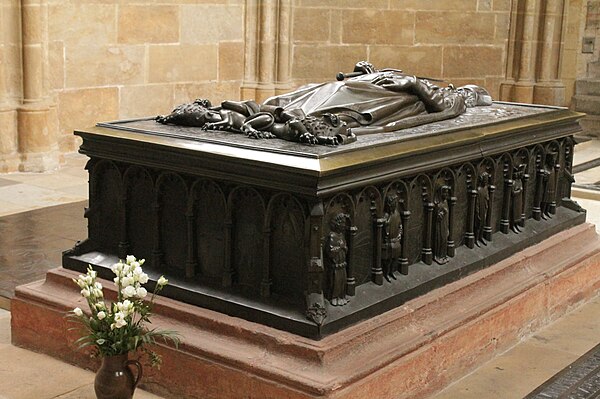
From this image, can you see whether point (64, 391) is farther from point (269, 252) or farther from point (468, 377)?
point (468, 377)

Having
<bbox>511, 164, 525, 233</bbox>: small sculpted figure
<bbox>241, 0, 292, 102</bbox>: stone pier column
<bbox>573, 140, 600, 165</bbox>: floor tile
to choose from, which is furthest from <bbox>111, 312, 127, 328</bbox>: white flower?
<bbox>573, 140, 600, 165</bbox>: floor tile

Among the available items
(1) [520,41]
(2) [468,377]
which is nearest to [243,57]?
(1) [520,41]

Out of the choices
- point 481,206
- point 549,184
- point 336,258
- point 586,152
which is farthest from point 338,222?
point 586,152

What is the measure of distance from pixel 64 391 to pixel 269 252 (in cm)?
102

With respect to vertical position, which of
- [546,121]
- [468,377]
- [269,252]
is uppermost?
[546,121]

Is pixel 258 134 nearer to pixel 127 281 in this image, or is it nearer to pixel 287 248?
pixel 287 248

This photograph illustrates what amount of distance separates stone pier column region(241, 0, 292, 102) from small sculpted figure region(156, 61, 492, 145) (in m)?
5.47

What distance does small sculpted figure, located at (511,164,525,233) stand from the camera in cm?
523

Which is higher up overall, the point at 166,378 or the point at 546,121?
the point at 546,121

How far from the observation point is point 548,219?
558 centimetres

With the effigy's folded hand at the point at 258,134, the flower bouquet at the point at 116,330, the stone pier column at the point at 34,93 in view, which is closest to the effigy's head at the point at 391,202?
the effigy's folded hand at the point at 258,134

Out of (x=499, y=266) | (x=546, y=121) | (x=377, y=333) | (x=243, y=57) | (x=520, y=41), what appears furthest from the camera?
(x=520, y=41)

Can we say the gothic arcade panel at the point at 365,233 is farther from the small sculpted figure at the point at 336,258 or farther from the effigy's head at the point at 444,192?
the effigy's head at the point at 444,192

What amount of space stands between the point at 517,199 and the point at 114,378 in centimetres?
260
